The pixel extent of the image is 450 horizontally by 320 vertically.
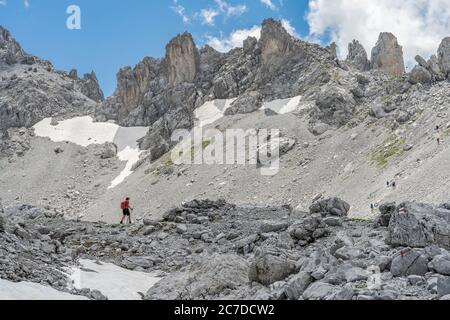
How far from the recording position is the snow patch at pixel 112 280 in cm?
1555

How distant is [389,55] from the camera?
119250mm

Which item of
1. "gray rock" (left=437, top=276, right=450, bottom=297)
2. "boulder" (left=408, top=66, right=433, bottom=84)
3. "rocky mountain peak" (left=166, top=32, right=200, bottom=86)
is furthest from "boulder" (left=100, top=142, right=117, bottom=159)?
"gray rock" (left=437, top=276, right=450, bottom=297)

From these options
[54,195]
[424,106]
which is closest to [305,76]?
[424,106]

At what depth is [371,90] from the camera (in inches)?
3145

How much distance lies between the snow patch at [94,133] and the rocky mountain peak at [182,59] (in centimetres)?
1505

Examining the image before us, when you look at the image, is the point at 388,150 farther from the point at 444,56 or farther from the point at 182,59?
the point at 182,59

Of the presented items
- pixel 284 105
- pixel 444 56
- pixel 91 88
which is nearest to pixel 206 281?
pixel 444 56

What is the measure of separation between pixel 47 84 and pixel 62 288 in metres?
130

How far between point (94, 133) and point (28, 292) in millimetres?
103924

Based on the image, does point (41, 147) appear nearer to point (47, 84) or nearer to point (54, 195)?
point (54, 195)

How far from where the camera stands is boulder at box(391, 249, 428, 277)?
1154 cm

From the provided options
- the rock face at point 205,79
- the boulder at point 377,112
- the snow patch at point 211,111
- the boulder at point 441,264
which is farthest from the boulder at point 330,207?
the snow patch at point 211,111

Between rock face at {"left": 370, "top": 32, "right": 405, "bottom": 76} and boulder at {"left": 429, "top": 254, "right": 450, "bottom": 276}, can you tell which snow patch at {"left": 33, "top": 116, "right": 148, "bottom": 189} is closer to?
rock face at {"left": 370, "top": 32, "right": 405, "bottom": 76}
